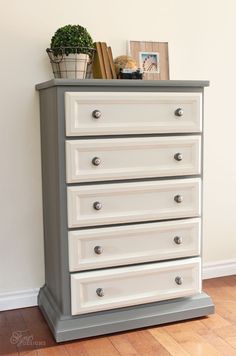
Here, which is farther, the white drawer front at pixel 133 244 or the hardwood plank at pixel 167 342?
the white drawer front at pixel 133 244

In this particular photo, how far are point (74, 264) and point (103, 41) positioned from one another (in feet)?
3.74

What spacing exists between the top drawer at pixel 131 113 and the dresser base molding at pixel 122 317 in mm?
794

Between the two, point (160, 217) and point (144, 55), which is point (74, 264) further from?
point (144, 55)

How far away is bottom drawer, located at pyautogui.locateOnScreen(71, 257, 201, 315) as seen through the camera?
203 centimetres

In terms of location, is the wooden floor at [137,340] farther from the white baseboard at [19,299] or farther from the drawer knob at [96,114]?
the drawer knob at [96,114]

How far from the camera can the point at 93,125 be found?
1964 mm

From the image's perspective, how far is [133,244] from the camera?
82.6 inches

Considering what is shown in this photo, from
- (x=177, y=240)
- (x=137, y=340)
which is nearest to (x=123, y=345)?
(x=137, y=340)

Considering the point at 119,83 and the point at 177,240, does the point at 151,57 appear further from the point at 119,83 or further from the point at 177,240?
the point at 177,240

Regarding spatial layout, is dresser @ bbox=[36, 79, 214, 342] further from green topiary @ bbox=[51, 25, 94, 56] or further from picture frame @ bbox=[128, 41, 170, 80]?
picture frame @ bbox=[128, 41, 170, 80]

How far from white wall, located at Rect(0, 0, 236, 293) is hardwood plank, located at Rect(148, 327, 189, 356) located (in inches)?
26.3

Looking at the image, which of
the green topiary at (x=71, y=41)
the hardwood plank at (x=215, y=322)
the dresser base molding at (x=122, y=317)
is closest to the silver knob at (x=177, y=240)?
the dresser base molding at (x=122, y=317)

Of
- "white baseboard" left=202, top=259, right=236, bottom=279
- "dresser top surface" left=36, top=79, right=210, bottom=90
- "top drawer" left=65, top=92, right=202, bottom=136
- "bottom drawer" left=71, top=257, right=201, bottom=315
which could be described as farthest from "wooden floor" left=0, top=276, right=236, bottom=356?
"dresser top surface" left=36, top=79, right=210, bottom=90

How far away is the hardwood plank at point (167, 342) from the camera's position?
1913 mm
